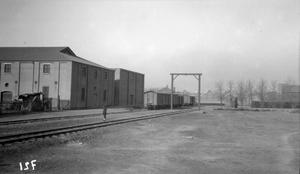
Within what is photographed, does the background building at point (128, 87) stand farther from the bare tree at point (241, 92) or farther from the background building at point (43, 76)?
the bare tree at point (241, 92)

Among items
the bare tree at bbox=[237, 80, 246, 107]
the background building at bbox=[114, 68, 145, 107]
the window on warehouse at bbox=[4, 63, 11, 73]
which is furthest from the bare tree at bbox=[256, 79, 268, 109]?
the window on warehouse at bbox=[4, 63, 11, 73]

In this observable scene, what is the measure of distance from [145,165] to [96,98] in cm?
3280

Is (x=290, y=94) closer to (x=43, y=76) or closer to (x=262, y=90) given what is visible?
(x=262, y=90)

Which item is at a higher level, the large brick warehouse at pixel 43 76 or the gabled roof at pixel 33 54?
the gabled roof at pixel 33 54

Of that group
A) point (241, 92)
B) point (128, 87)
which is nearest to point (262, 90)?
point (241, 92)

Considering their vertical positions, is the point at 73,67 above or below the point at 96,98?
above

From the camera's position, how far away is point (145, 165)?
21.6 feet

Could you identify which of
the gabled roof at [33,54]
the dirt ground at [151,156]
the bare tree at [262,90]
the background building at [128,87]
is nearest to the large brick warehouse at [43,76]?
A: the gabled roof at [33,54]

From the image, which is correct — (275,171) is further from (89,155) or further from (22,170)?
(22,170)

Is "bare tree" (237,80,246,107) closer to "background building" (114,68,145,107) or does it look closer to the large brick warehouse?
"background building" (114,68,145,107)

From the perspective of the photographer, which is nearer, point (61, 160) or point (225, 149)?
point (61, 160)

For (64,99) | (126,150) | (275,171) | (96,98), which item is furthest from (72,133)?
(96,98)

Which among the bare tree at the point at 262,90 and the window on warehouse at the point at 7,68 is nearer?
the window on warehouse at the point at 7,68

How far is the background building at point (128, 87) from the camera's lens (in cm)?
4703
